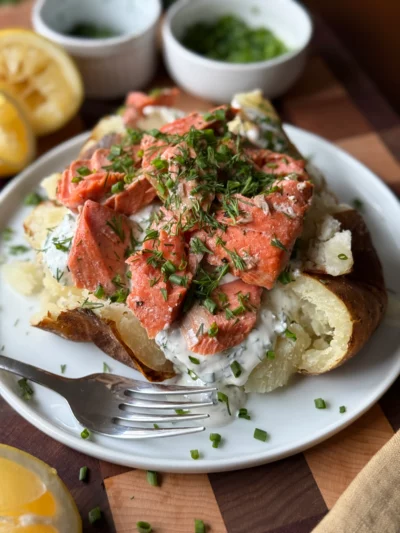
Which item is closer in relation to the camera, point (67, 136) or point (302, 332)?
point (302, 332)

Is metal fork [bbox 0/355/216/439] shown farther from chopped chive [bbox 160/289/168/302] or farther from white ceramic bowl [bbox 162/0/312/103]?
white ceramic bowl [bbox 162/0/312/103]

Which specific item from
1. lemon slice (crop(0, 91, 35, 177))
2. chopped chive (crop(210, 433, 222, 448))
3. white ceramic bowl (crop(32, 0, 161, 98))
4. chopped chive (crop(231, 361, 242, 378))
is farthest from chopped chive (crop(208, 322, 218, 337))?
white ceramic bowl (crop(32, 0, 161, 98))

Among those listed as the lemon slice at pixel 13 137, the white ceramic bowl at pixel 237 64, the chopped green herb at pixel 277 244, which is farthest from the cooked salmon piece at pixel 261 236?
the white ceramic bowl at pixel 237 64

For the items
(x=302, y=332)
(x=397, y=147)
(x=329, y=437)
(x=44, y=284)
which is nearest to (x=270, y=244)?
(x=302, y=332)

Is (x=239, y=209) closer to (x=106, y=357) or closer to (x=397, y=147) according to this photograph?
(x=106, y=357)

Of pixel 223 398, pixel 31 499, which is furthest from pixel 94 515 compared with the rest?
pixel 223 398

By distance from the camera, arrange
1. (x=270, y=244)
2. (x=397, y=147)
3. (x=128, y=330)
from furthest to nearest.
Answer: (x=397, y=147) < (x=128, y=330) < (x=270, y=244)
